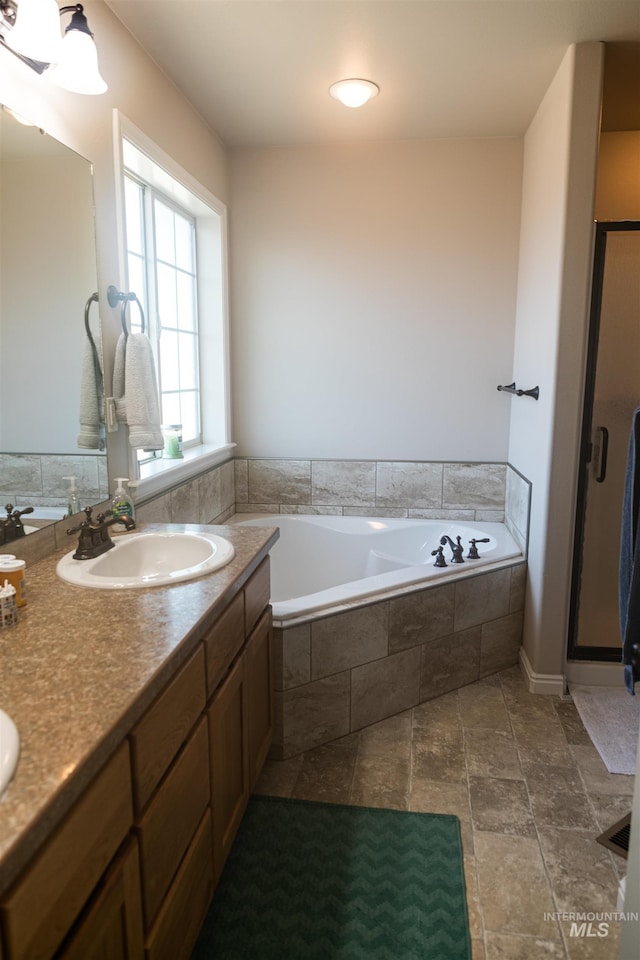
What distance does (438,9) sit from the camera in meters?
2.01

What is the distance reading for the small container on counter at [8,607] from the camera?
4.02 ft

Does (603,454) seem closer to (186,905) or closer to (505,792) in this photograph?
(505,792)

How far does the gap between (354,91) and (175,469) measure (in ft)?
5.67

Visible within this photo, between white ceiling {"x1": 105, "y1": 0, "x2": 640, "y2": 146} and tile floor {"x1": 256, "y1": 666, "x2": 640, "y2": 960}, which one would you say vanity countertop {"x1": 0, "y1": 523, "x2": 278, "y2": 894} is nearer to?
tile floor {"x1": 256, "y1": 666, "x2": 640, "y2": 960}

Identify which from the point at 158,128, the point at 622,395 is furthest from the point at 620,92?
the point at 158,128

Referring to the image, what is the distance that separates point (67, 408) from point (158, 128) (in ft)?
4.27

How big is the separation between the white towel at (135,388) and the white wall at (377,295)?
1.35 meters

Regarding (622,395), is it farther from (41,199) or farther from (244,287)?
(41,199)

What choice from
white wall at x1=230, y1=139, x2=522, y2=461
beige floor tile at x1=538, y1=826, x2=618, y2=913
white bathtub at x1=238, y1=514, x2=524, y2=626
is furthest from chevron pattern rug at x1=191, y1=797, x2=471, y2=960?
white wall at x1=230, y1=139, x2=522, y2=461

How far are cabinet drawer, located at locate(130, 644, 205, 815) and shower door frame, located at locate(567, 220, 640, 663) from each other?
186 centimetres

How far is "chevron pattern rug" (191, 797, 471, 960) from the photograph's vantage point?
146cm

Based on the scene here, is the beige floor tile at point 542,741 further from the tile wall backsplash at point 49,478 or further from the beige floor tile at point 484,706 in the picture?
the tile wall backsplash at point 49,478

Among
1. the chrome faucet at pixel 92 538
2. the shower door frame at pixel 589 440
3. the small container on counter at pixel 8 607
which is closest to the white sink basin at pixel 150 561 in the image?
the chrome faucet at pixel 92 538

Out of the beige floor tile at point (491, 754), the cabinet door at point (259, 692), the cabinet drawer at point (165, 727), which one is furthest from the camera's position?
the beige floor tile at point (491, 754)
